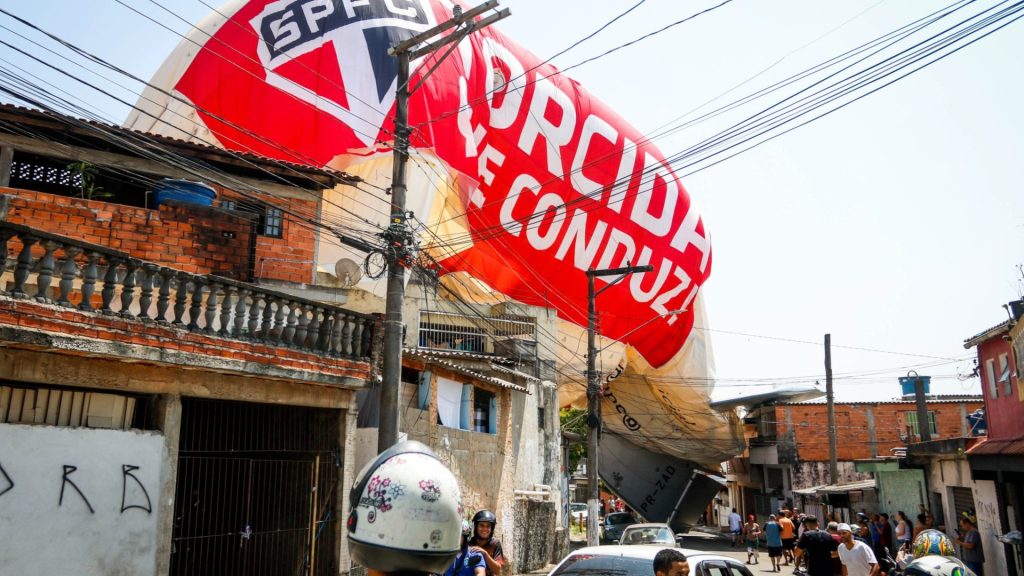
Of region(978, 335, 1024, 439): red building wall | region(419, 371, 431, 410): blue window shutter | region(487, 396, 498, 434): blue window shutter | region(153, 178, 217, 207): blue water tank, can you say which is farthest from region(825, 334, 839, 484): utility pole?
region(153, 178, 217, 207): blue water tank

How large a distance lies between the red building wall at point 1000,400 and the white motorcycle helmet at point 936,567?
478 inches

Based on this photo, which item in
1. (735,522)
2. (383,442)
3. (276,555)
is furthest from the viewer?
(735,522)

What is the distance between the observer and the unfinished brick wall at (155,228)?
11.8m

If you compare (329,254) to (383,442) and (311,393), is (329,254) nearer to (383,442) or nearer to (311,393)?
(311,393)

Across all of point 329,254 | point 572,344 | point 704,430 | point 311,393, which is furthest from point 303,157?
point 704,430

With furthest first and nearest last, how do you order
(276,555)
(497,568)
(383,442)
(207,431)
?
(276,555), (207,431), (383,442), (497,568)

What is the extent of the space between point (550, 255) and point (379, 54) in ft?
28.9

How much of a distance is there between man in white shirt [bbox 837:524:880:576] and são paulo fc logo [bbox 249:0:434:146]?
45.4 feet

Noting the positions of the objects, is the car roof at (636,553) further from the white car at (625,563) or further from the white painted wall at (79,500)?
the white painted wall at (79,500)

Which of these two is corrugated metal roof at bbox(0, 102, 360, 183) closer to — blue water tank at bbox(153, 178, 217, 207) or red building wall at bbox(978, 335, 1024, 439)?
blue water tank at bbox(153, 178, 217, 207)

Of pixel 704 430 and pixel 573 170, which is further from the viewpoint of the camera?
pixel 704 430

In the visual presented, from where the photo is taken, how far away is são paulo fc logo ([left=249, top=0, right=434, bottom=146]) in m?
19.6

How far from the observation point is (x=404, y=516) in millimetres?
3113

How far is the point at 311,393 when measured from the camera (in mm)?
12258
